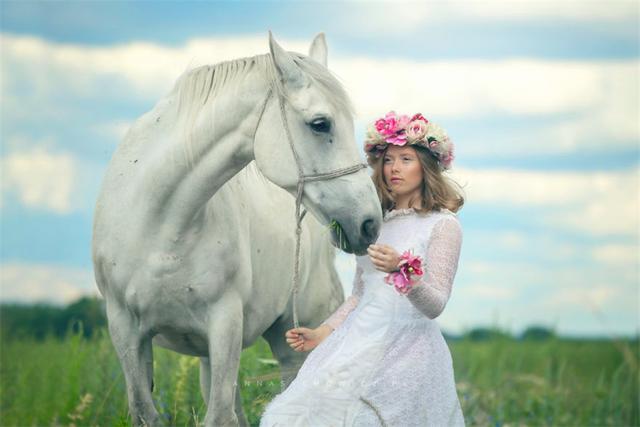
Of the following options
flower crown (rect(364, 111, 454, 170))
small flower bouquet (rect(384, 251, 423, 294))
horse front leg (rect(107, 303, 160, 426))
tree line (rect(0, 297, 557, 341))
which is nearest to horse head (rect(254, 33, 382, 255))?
small flower bouquet (rect(384, 251, 423, 294))

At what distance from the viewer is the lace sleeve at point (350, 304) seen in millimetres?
4590

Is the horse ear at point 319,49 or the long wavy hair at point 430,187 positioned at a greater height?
the horse ear at point 319,49

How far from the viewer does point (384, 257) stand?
4.03m

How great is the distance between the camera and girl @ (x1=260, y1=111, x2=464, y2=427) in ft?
13.6

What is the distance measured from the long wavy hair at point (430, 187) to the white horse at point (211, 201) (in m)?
0.43

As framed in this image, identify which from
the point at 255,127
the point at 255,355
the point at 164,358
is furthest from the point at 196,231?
the point at 164,358

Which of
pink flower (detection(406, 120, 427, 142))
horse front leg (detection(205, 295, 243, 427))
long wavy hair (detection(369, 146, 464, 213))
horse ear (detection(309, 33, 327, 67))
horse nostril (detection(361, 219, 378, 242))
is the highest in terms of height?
horse ear (detection(309, 33, 327, 67))

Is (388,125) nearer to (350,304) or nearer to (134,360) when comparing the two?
(350,304)

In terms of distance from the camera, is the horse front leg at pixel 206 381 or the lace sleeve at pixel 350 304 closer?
the lace sleeve at pixel 350 304

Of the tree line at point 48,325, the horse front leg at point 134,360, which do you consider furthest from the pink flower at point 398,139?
the tree line at point 48,325

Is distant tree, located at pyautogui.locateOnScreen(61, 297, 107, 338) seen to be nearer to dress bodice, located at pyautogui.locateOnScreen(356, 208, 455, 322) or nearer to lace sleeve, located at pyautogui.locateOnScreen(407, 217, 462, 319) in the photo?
dress bodice, located at pyautogui.locateOnScreen(356, 208, 455, 322)

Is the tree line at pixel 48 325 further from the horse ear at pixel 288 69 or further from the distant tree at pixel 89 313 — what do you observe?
the horse ear at pixel 288 69

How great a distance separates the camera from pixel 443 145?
4.59 meters

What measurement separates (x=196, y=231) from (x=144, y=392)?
1.04 metres
